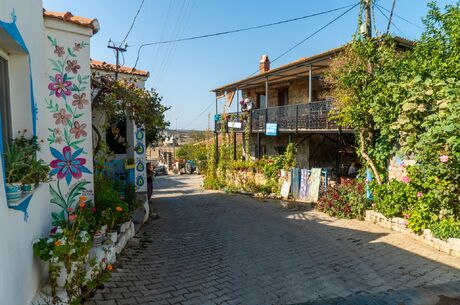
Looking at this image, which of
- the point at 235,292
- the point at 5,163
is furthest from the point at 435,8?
the point at 5,163

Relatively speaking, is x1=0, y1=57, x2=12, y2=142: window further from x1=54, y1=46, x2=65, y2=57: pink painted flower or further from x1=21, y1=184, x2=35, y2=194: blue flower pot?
x1=54, y1=46, x2=65, y2=57: pink painted flower

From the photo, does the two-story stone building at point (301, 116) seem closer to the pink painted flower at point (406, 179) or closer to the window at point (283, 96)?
the window at point (283, 96)

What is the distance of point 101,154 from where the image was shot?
6.84m

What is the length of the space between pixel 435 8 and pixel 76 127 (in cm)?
857

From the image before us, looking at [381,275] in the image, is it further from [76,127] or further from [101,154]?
[101,154]

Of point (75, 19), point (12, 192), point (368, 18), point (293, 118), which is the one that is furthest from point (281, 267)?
point (293, 118)

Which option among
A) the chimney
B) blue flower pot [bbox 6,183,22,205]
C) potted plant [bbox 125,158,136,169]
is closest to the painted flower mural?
blue flower pot [bbox 6,183,22,205]

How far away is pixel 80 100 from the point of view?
495 cm

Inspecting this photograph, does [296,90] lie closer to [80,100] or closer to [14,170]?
[80,100]

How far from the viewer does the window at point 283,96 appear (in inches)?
711

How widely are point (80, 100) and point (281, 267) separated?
14.2 feet

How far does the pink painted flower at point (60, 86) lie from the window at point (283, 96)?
14.5 m

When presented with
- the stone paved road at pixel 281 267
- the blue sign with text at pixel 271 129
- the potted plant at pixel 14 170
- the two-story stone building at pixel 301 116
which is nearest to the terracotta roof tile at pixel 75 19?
the potted plant at pixel 14 170

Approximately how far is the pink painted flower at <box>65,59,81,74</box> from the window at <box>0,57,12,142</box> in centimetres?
148
